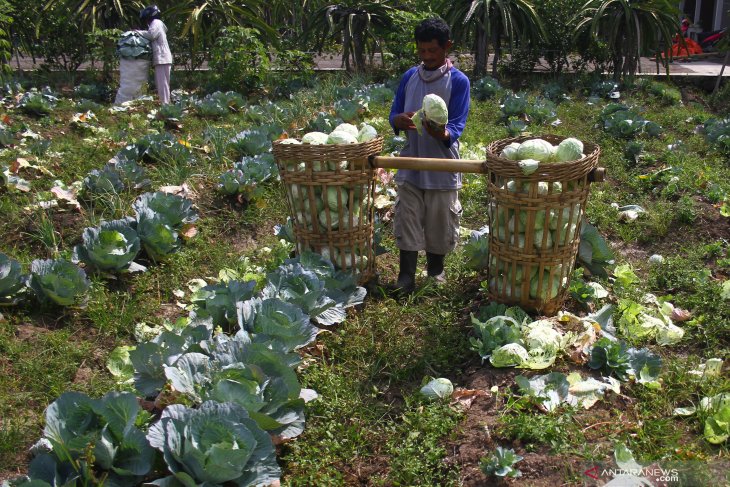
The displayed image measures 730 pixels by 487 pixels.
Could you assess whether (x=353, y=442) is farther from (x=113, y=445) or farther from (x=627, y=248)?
(x=627, y=248)

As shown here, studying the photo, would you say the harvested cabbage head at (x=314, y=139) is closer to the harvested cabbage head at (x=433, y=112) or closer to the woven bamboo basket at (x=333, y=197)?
the woven bamboo basket at (x=333, y=197)

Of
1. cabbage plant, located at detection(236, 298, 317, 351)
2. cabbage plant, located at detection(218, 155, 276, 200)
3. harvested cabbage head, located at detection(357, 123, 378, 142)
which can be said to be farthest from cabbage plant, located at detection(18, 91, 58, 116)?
cabbage plant, located at detection(236, 298, 317, 351)

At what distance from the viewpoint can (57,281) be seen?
9.85 ft

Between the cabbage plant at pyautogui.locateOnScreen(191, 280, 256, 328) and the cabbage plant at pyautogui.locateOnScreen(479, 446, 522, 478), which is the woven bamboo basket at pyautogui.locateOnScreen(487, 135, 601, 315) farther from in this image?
the cabbage plant at pyautogui.locateOnScreen(191, 280, 256, 328)

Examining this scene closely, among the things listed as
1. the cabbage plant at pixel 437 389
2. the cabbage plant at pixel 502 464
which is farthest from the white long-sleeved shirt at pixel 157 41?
the cabbage plant at pixel 502 464

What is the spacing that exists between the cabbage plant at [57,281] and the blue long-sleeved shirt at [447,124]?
1731 millimetres

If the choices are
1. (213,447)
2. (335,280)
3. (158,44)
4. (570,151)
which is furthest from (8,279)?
(158,44)

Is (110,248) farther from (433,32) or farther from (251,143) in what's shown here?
(251,143)

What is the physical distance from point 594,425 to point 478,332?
70cm

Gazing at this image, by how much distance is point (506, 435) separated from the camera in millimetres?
2217

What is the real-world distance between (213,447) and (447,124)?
1998 millimetres

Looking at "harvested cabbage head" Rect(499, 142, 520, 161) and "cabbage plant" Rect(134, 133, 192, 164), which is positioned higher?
"harvested cabbage head" Rect(499, 142, 520, 161)

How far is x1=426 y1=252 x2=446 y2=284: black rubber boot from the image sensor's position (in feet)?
11.8

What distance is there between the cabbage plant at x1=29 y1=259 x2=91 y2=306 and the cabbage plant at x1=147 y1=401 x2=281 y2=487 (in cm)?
140
